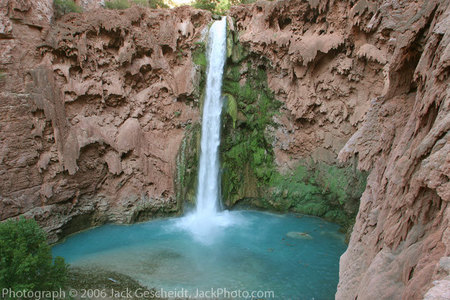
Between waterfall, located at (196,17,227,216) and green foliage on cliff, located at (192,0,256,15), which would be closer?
waterfall, located at (196,17,227,216)

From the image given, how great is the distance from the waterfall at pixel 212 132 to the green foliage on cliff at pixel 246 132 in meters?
0.38

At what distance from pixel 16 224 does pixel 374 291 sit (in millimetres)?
7097

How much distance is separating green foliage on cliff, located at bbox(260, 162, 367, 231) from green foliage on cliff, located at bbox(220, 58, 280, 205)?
880 mm

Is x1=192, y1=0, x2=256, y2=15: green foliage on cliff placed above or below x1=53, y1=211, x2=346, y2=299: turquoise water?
above

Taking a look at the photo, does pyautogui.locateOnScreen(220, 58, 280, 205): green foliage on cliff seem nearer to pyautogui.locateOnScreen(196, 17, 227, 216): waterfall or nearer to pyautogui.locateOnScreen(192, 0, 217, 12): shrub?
pyautogui.locateOnScreen(196, 17, 227, 216): waterfall

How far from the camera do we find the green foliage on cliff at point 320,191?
12446mm

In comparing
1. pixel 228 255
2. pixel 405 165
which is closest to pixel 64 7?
pixel 228 255

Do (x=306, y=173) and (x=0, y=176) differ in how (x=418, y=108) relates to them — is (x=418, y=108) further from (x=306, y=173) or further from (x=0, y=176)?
(x=0, y=176)

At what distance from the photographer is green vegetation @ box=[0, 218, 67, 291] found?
19.1ft

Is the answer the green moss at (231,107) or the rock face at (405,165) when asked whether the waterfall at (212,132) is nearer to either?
the green moss at (231,107)

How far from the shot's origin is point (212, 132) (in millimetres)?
14234

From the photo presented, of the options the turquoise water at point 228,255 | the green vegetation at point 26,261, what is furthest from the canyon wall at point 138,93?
the green vegetation at point 26,261

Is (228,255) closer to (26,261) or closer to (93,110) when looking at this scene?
(26,261)

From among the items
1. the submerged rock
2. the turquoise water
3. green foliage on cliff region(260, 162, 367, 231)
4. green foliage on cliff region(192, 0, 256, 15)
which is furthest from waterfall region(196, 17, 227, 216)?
green foliage on cliff region(192, 0, 256, 15)
